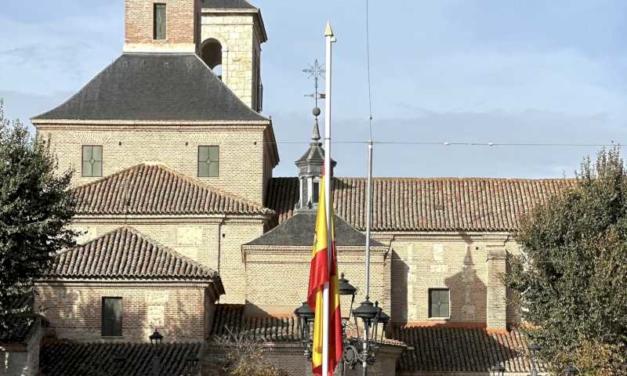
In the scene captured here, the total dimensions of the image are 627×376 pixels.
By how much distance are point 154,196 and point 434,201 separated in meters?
10.8

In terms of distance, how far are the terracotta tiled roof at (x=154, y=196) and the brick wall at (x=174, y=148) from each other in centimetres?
55

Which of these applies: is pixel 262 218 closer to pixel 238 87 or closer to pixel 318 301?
pixel 238 87

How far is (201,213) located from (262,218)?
2.17 metres

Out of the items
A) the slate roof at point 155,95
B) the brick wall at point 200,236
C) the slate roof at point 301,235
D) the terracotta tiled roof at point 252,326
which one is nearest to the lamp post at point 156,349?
the terracotta tiled roof at point 252,326

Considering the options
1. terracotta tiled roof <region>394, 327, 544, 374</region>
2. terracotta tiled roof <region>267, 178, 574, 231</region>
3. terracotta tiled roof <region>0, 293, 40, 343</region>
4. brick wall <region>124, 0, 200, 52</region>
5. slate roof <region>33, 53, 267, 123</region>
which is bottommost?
terracotta tiled roof <region>394, 327, 544, 374</region>

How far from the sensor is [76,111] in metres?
67.1

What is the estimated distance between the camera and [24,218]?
50.0 meters

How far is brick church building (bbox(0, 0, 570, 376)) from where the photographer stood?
62.8 meters

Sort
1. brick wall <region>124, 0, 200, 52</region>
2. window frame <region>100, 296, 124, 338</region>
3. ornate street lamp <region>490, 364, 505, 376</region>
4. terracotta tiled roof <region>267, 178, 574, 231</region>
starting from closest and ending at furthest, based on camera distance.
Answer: window frame <region>100, 296, 124, 338</region>, ornate street lamp <region>490, 364, 505, 376</region>, terracotta tiled roof <region>267, 178, 574, 231</region>, brick wall <region>124, 0, 200, 52</region>

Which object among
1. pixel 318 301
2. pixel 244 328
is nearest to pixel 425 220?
pixel 244 328

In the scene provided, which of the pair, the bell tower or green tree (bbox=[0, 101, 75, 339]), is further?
the bell tower

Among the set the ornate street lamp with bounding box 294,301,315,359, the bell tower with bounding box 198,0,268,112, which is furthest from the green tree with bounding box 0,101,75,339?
the bell tower with bounding box 198,0,268,112

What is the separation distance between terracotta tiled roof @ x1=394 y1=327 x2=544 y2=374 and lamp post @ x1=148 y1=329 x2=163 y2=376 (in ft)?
35.1

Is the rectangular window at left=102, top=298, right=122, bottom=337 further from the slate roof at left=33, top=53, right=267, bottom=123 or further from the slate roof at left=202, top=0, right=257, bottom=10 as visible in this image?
the slate roof at left=202, top=0, right=257, bottom=10
